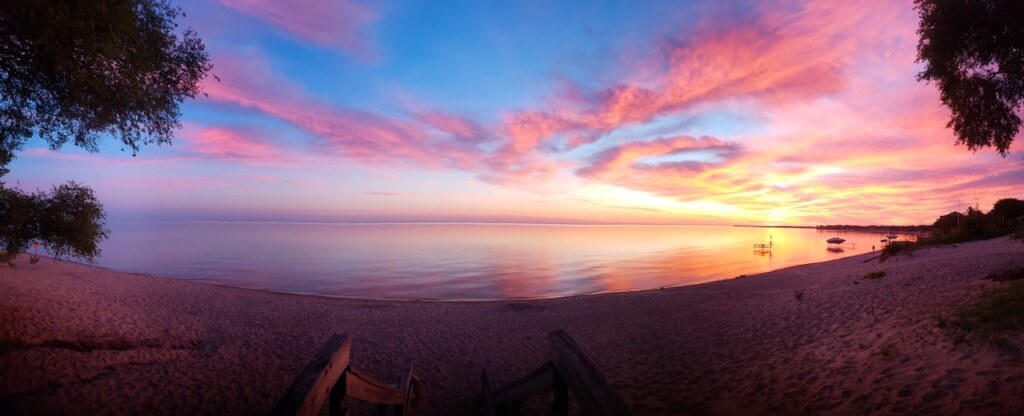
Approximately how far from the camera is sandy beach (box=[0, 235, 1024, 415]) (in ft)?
25.0

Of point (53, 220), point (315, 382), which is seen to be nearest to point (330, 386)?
point (315, 382)

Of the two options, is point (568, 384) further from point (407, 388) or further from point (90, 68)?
point (90, 68)

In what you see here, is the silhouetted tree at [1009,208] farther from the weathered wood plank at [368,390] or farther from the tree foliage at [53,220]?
the tree foliage at [53,220]

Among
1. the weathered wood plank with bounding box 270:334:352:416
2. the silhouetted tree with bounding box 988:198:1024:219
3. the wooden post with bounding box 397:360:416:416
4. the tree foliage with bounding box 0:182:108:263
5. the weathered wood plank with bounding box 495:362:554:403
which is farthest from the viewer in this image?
the silhouetted tree with bounding box 988:198:1024:219

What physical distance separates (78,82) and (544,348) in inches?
591

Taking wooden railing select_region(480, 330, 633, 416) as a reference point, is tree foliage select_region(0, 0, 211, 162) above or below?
above

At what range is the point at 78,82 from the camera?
9250mm

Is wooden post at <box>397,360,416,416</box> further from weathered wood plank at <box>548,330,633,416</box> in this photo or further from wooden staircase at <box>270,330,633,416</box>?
weathered wood plank at <box>548,330,633,416</box>

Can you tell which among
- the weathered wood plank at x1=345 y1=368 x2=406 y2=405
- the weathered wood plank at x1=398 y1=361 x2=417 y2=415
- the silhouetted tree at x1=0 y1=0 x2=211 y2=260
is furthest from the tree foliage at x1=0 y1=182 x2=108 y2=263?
the weathered wood plank at x1=345 y1=368 x2=406 y2=405

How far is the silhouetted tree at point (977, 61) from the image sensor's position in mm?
11648

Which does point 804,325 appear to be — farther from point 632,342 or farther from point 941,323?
point 632,342

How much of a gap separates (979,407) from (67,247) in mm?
22743

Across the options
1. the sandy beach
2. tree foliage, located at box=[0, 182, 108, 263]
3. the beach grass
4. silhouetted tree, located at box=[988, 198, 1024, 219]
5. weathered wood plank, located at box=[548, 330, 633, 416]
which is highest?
silhouetted tree, located at box=[988, 198, 1024, 219]

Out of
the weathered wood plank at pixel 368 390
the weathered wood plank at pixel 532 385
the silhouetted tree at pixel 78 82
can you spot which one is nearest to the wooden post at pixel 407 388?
the weathered wood plank at pixel 368 390
